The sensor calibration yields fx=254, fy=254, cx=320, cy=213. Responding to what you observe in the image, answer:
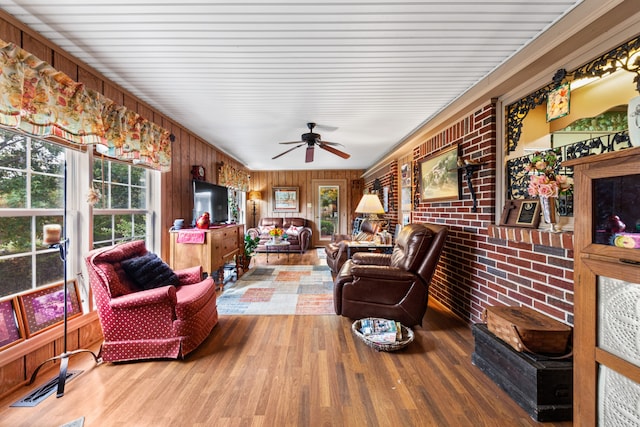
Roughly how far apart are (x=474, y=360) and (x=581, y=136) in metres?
1.67

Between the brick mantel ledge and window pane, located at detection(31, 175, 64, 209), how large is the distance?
3542mm

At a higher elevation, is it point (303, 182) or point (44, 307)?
point (303, 182)

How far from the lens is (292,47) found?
5.87ft

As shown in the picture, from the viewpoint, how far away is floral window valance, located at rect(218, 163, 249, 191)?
4734 millimetres

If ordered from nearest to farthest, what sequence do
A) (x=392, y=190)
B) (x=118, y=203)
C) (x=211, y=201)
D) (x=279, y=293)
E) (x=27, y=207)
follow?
(x=27, y=207) < (x=118, y=203) < (x=279, y=293) < (x=211, y=201) < (x=392, y=190)

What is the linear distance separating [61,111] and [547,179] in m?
3.29

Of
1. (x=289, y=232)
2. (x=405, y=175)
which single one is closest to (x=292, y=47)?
(x=405, y=175)

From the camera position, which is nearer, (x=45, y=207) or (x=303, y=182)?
(x=45, y=207)

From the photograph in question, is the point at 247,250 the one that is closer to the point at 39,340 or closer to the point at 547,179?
the point at 39,340

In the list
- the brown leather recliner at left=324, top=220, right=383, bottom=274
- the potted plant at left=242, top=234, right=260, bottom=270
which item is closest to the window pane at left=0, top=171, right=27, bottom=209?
the potted plant at left=242, top=234, right=260, bottom=270

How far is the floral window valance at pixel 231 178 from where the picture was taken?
15.5ft

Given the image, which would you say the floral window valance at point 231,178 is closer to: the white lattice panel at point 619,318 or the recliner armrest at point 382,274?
the recliner armrest at point 382,274

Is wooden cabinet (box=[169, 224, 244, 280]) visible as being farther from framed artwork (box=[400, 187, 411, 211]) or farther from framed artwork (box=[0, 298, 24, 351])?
framed artwork (box=[400, 187, 411, 211])

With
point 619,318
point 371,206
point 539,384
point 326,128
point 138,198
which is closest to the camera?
point 619,318
